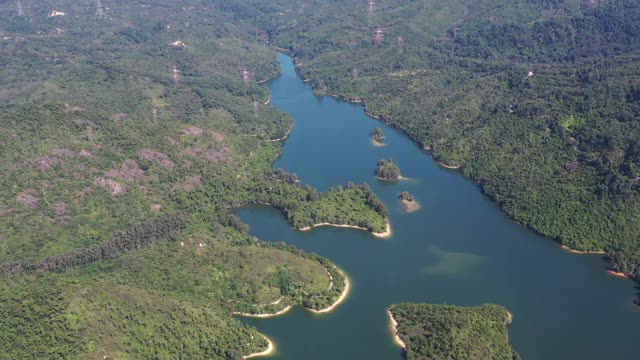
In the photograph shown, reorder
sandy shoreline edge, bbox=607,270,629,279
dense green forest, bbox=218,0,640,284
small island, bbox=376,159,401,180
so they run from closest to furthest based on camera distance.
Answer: sandy shoreline edge, bbox=607,270,629,279 → dense green forest, bbox=218,0,640,284 → small island, bbox=376,159,401,180

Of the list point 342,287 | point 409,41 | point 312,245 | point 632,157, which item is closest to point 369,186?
point 312,245

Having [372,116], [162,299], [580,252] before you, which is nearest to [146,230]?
[162,299]

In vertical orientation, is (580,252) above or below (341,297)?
above

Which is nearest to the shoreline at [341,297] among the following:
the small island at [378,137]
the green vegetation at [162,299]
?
the green vegetation at [162,299]

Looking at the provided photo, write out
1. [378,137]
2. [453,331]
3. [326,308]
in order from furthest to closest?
[378,137]
[326,308]
[453,331]

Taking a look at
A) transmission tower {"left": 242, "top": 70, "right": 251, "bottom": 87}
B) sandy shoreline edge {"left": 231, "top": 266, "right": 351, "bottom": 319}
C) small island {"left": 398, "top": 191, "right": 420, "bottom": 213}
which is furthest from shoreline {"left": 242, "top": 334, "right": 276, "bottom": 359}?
transmission tower {"left": 242, "top": 70, "right": 251, "bottom": 87}

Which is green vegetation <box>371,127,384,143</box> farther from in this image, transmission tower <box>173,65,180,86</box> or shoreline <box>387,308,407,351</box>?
shoreline <box>387,308,407,351</box>

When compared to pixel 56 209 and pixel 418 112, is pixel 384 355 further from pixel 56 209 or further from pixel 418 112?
pixel 418 112

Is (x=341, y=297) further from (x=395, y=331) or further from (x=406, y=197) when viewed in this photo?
(x=406, y=197)
